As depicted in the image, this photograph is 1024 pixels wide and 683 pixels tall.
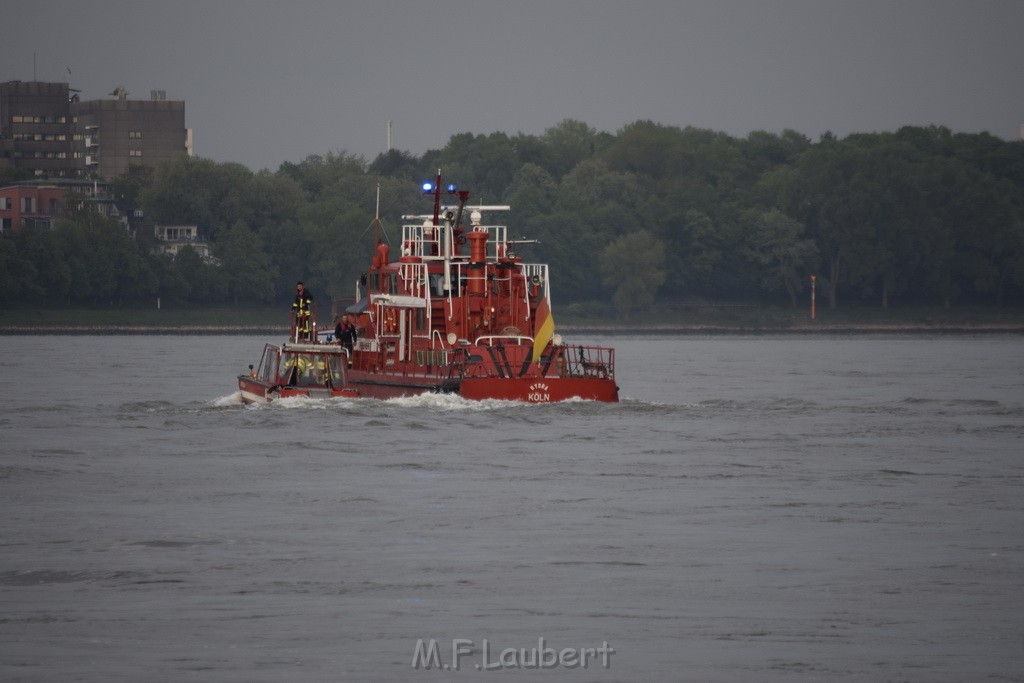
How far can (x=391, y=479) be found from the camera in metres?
37.5

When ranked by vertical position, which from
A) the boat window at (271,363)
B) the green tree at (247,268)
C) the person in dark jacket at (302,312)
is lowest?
the boat window at (271,363)

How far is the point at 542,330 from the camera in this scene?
54375 mm

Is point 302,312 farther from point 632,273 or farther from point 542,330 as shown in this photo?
point 632,273

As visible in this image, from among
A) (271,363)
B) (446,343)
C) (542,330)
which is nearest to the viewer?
(542,330)

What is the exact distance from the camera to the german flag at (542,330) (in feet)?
178

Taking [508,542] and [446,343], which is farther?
[446,343]

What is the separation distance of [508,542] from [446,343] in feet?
92.7

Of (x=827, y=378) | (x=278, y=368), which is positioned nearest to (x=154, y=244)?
(x=827, y=378)

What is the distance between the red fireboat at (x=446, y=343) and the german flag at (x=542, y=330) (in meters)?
0.04

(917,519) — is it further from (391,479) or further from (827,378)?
(827,378)

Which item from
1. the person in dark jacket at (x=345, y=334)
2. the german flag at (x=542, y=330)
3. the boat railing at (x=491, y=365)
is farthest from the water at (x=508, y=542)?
the person in dark jacket at (x=345, y=334)

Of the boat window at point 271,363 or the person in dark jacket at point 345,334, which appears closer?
the boat window at point 271,363

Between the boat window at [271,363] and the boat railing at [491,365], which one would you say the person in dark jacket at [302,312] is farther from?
the boat railing at [491,365]

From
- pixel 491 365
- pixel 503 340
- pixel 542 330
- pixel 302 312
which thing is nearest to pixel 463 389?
pixel 491 365
